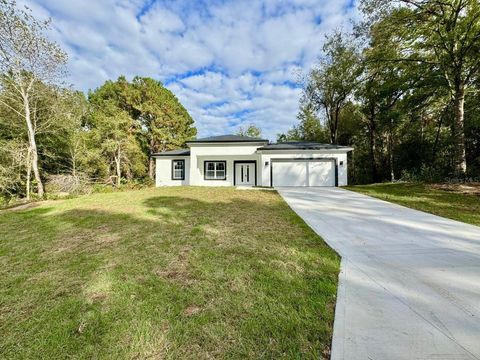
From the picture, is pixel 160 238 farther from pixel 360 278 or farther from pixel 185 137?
pixel 185 137

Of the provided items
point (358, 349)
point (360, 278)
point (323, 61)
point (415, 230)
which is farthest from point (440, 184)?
point (323, 61)

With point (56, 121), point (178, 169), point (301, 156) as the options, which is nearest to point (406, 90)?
point (301, 156)

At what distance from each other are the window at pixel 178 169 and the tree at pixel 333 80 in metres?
14.1

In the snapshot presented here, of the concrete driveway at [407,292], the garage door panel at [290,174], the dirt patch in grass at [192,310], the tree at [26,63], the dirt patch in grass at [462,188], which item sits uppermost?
the tree at [26,63]

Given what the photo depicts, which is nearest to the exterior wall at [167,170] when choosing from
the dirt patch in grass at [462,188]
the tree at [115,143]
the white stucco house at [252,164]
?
the white stucco house at [252,164]

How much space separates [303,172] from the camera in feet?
49.8

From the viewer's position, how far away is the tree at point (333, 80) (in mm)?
17828

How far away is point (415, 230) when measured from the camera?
15.5 feet

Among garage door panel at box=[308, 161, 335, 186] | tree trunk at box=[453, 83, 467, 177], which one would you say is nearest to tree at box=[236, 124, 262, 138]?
garage door panel at box=[308, 161, 335, 186]

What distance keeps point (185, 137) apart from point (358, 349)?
94.0 ft

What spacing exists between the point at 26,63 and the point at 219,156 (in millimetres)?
12278

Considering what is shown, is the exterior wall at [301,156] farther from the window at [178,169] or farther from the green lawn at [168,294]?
the green lawn at [168,294]

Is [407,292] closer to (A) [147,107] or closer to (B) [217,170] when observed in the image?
(B) [217,170]

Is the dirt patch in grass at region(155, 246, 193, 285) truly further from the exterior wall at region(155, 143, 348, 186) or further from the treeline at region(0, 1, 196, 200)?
the treeline at region(0, 1, 196, 200)
